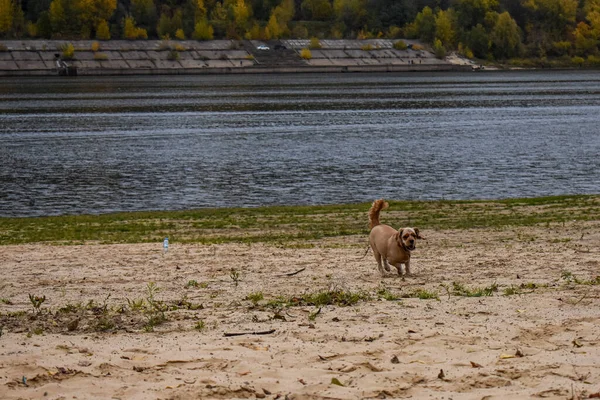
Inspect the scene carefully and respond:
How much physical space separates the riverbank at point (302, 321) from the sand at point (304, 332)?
25mm

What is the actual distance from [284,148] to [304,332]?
48.1 metres

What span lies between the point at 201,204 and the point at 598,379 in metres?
28.1

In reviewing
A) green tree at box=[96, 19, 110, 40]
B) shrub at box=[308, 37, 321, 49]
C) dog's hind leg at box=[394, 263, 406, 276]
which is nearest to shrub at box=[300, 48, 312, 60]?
shrub at box=[308, 37, 321, 49]

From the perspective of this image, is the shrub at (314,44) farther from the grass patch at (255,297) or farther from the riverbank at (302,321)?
the grass patch at (255,297)

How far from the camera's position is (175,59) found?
185750 mm

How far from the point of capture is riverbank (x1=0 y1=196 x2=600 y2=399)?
898cm

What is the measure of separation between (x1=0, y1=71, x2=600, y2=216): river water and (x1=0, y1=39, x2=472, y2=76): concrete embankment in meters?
56.6

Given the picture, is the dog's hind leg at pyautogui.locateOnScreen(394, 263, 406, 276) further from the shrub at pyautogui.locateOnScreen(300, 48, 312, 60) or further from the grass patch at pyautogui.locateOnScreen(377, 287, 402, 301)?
the shrub at pyautogui.locateOnScreen(300, 48, 312, 60)

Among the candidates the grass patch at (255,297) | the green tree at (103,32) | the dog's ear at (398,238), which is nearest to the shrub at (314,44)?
the green tree at (103,32)

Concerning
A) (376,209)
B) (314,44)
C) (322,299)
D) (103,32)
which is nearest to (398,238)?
(376,209)

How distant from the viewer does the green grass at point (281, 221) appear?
22391 millimetres

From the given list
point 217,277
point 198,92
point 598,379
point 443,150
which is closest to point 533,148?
point 443,150

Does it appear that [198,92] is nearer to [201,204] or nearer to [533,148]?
[533,148]

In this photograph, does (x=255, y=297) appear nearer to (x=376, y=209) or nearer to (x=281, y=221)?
(x=376, y=209)
